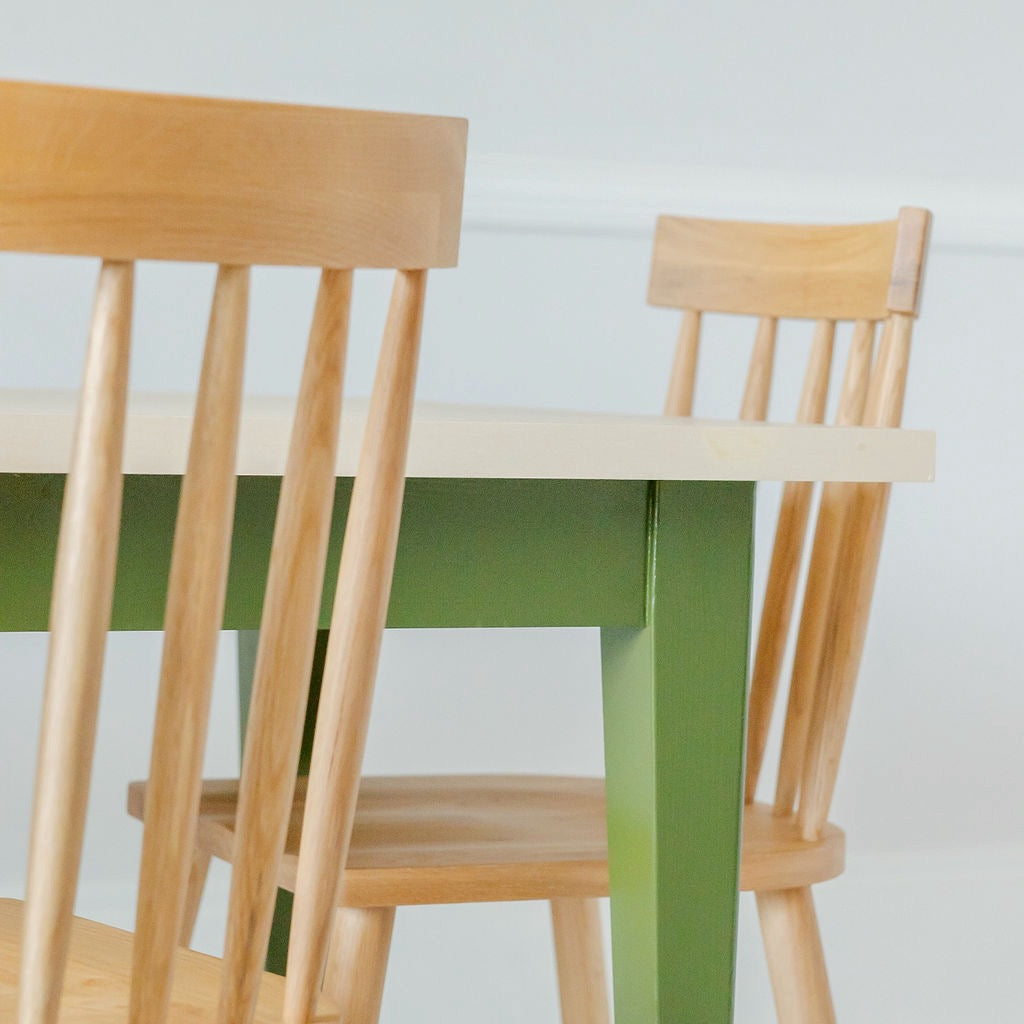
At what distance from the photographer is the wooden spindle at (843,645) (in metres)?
1.09

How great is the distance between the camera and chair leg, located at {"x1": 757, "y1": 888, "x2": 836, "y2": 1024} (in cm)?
109

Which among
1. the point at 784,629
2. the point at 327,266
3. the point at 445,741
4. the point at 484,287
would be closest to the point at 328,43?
the point at 484,287

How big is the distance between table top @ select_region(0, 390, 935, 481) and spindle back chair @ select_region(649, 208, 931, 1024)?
23 cm

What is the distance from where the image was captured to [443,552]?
82 centimetres

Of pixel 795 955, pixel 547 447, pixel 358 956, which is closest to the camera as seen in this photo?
pixel 547 447

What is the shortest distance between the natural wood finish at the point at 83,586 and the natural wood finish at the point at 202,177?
0.08 ft

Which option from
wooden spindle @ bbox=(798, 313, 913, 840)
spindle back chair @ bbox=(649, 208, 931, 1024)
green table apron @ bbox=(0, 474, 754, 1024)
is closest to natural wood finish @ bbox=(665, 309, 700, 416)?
spindle back chair @ bbox=(649, 208, 931, 1024)

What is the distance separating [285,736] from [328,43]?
1.36m

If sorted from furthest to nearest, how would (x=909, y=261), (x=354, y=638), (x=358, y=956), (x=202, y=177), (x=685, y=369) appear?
1. (x=685, y=369)
2. (x=909, y=261)
3. (x=358, y=956)
4. (x=354, y=638)
5. (x=202, y=177)

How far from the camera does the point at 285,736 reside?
2.13ft

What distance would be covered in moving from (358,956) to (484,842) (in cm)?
11

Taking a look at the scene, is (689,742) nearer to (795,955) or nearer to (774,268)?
(795,955)

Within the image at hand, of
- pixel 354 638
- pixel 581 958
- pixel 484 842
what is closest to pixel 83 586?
pixel 354 638

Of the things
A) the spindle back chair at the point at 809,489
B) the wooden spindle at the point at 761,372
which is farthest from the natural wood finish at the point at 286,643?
the wooden spindle at the point at 761,372
